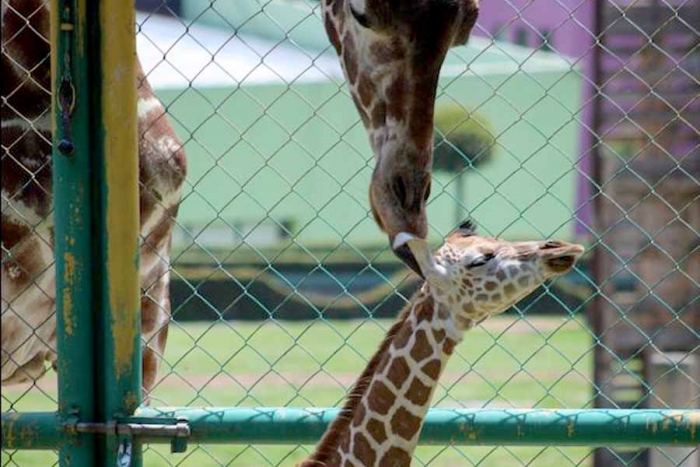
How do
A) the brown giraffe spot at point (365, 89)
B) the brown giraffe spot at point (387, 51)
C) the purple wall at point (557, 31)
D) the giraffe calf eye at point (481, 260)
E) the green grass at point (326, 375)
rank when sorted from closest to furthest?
1. the giraffe calf eye at point (481, 260)
2. the brown giraffe spot at point (387, 51)
3. the brown giraffe spot at point (365, 89)
4. the green grass at point (326, 375)
5. the purple wall at point (557, 31)

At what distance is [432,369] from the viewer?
10.5ft

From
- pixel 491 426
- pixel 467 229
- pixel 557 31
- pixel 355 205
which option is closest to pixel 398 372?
pixel 491 426

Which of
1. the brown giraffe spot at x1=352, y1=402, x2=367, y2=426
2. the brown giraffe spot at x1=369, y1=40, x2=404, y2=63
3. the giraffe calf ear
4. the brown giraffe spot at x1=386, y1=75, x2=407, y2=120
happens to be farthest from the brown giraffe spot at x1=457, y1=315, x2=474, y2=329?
the brown giraffe spot at x1=369, y1=40, x2=404, y2=63

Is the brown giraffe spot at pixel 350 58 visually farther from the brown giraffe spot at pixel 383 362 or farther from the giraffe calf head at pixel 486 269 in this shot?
the brown giraffe spot at pixel 383 362

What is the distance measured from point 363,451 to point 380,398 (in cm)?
13

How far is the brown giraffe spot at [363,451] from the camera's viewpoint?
3.19 meters

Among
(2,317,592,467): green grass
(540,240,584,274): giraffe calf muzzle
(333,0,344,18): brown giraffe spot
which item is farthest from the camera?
(2,317,592,467): green grass

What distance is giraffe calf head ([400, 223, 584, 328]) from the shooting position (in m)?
2.94

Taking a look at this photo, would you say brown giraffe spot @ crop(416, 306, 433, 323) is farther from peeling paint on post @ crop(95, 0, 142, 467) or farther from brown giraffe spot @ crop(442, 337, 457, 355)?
peeling paint on post @ crop(95, 0, 142, 467)

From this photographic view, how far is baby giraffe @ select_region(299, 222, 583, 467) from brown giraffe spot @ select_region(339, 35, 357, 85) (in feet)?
1.54

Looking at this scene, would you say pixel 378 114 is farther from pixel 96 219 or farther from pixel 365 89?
pixel 96 219

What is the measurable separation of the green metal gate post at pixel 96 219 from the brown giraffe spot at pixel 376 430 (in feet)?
1.82

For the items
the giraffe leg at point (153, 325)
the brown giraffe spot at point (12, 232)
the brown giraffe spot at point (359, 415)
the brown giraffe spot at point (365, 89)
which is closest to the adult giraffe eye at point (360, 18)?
the brown giraffe spot at point (365, 89)

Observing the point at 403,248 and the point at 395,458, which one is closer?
the point at 403,248
